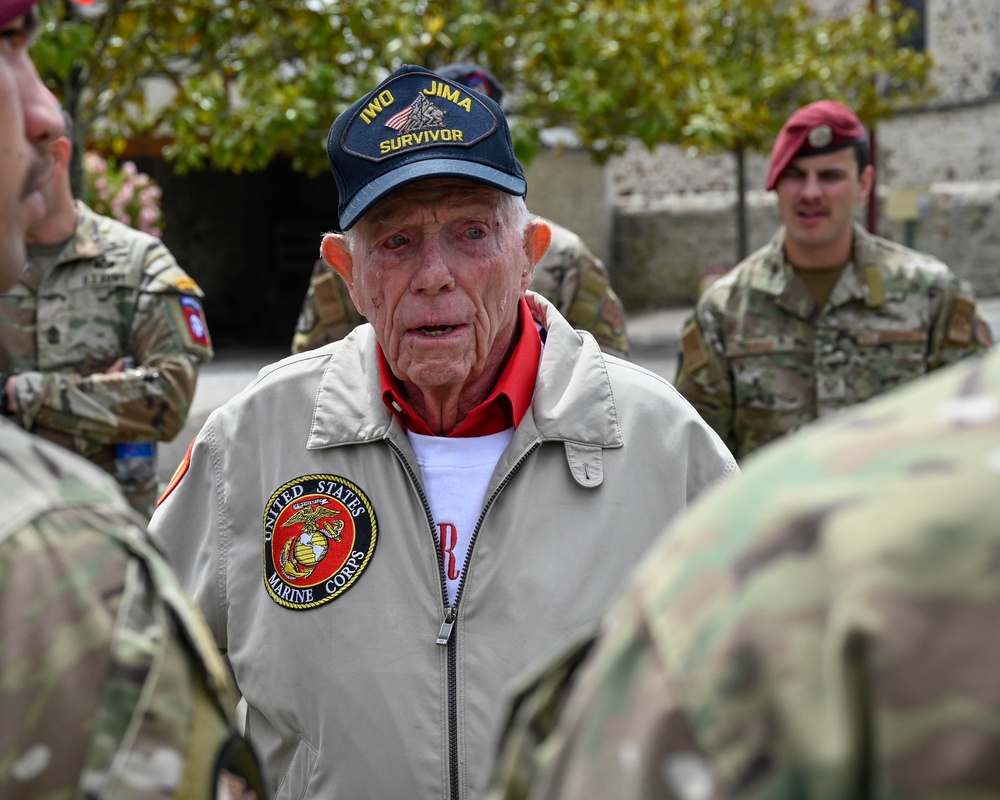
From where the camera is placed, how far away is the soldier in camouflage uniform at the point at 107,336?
4.36 metres

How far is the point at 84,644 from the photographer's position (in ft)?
3.49

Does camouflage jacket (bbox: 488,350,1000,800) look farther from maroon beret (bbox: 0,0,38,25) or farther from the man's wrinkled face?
the man's wrinkled face

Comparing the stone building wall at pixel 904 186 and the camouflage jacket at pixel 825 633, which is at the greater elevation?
the camouflage jacket at pixel 825 633

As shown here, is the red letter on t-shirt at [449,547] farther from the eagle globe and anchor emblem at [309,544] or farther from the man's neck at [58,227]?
the man's neck at [58,227]

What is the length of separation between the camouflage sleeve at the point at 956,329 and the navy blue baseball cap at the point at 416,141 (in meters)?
2.83

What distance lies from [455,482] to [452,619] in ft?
0.89

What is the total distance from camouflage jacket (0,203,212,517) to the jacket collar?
6.91 feet

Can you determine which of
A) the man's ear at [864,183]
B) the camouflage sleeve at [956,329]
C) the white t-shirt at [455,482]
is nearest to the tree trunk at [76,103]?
the man's ear at [864,183]

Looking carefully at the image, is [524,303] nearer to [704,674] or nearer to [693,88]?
[704,674]

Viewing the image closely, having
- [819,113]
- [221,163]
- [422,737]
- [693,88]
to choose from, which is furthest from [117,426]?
[693,88]

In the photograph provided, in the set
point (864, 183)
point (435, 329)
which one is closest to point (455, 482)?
point (435, 329)

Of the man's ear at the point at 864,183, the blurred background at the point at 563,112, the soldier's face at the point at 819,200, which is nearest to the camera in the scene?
the soldier's face at the point at 819,200

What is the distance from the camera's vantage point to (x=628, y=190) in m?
27.7

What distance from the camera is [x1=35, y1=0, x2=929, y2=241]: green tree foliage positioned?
365 inches
